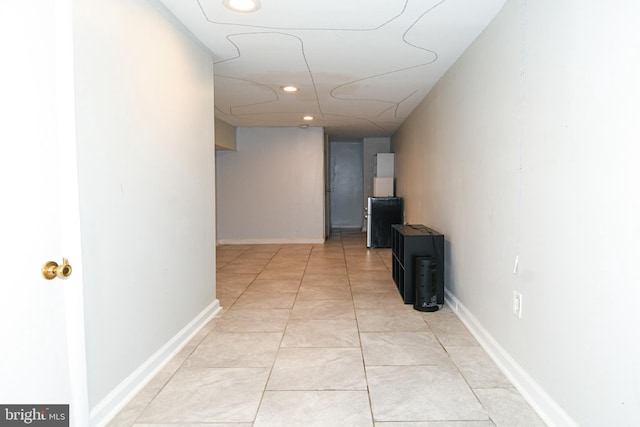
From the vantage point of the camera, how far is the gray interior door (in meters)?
10.4

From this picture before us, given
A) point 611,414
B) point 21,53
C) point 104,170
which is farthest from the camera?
point 104,170

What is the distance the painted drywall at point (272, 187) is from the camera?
7.15 metres

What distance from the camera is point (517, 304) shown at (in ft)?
6.79

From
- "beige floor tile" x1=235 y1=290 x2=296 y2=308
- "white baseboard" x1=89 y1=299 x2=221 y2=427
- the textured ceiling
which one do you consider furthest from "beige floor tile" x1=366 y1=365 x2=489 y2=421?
the textured ceiling

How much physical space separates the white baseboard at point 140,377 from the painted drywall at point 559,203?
77.9 inches

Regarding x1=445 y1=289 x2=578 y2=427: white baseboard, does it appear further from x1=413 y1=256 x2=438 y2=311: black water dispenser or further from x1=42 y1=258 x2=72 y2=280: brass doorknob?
x1=42 y1=258 x2=72 y2=280: brass doorknob

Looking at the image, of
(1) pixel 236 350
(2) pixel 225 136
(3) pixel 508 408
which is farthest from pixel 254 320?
(2) pixel 225 136

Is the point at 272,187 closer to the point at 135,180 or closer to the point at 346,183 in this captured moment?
the point at 346,183

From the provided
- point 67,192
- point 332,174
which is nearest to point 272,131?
point 332,174

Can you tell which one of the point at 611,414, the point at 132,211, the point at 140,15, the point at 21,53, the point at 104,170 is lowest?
the point at 611,414

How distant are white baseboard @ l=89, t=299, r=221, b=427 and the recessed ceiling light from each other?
2091 millimetres

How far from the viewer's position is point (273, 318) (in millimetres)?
3115

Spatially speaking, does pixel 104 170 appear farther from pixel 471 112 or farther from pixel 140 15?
pixel 471 112

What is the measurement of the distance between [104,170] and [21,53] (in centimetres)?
62
